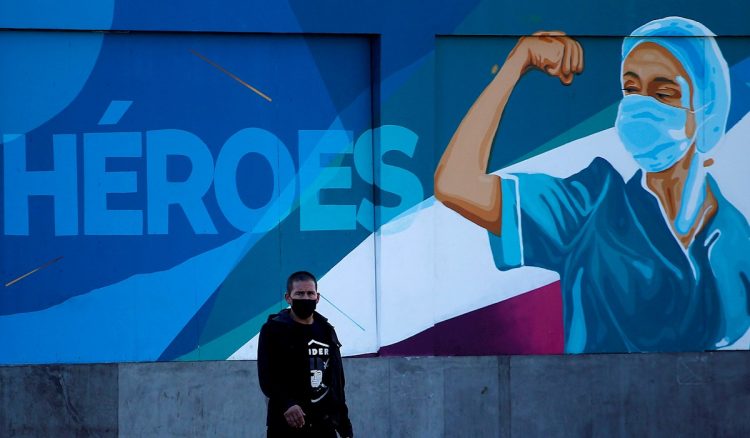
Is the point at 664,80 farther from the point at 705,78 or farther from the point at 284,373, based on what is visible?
the point at 284,373

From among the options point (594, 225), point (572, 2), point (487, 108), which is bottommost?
point (594, 225)

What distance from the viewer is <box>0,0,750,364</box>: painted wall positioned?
1091 centimetres

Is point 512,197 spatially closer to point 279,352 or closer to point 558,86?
point 558,86

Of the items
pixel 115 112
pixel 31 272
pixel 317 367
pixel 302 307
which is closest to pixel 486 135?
pixel 115 112

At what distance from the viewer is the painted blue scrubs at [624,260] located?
37.4 feet

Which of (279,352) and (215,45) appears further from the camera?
(215,45)

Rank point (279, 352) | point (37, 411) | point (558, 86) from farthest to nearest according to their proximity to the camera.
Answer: point (558, 86)
point (37, 411)
point (279, 352)

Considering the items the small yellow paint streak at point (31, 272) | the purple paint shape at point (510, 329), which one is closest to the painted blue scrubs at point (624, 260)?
the purple paint shape at point (510, 329)

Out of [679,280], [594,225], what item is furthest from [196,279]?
[679,280]

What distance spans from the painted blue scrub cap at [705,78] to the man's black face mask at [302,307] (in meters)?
4.93

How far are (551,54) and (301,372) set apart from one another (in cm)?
462

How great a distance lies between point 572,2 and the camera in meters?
11.4

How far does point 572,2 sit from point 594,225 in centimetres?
203

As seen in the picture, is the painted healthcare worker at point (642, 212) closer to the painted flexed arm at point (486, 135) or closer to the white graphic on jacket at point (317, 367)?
the painted flexed arm at point (486, 135)
